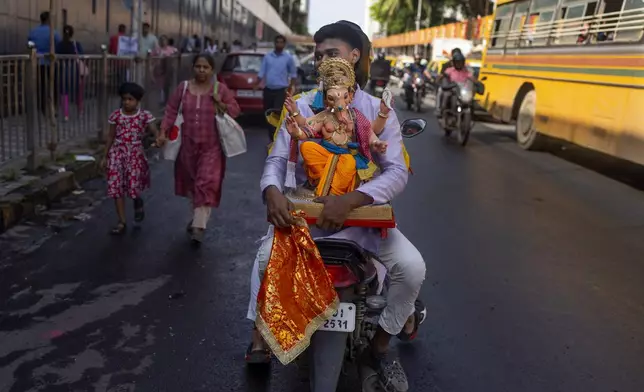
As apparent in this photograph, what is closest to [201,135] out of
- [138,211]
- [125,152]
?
[125,152]

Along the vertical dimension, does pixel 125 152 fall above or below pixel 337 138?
below

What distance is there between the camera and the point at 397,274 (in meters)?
3.00

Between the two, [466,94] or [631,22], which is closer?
[631,22]

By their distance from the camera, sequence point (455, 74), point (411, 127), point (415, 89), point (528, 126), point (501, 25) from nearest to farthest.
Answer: point (411, 127) < point (528, 126) < point (455, 74) < point (501, 25) < point (415, 89)

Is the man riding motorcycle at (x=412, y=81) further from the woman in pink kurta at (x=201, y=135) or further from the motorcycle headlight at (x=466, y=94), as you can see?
the woman in pink kurta at (x=201, y=135)

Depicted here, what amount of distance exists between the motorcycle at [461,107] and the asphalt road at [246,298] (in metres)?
5.22

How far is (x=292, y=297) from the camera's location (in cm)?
280

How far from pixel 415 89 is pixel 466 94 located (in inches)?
309

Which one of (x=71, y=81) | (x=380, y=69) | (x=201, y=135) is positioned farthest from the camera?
(x=380, y=69)

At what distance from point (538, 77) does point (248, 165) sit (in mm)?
6109

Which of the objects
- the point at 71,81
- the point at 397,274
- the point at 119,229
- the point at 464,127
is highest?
the point at 397,274

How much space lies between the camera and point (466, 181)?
9.45m

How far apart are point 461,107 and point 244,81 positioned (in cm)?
464

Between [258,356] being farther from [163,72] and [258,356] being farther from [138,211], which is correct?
[163,72]
